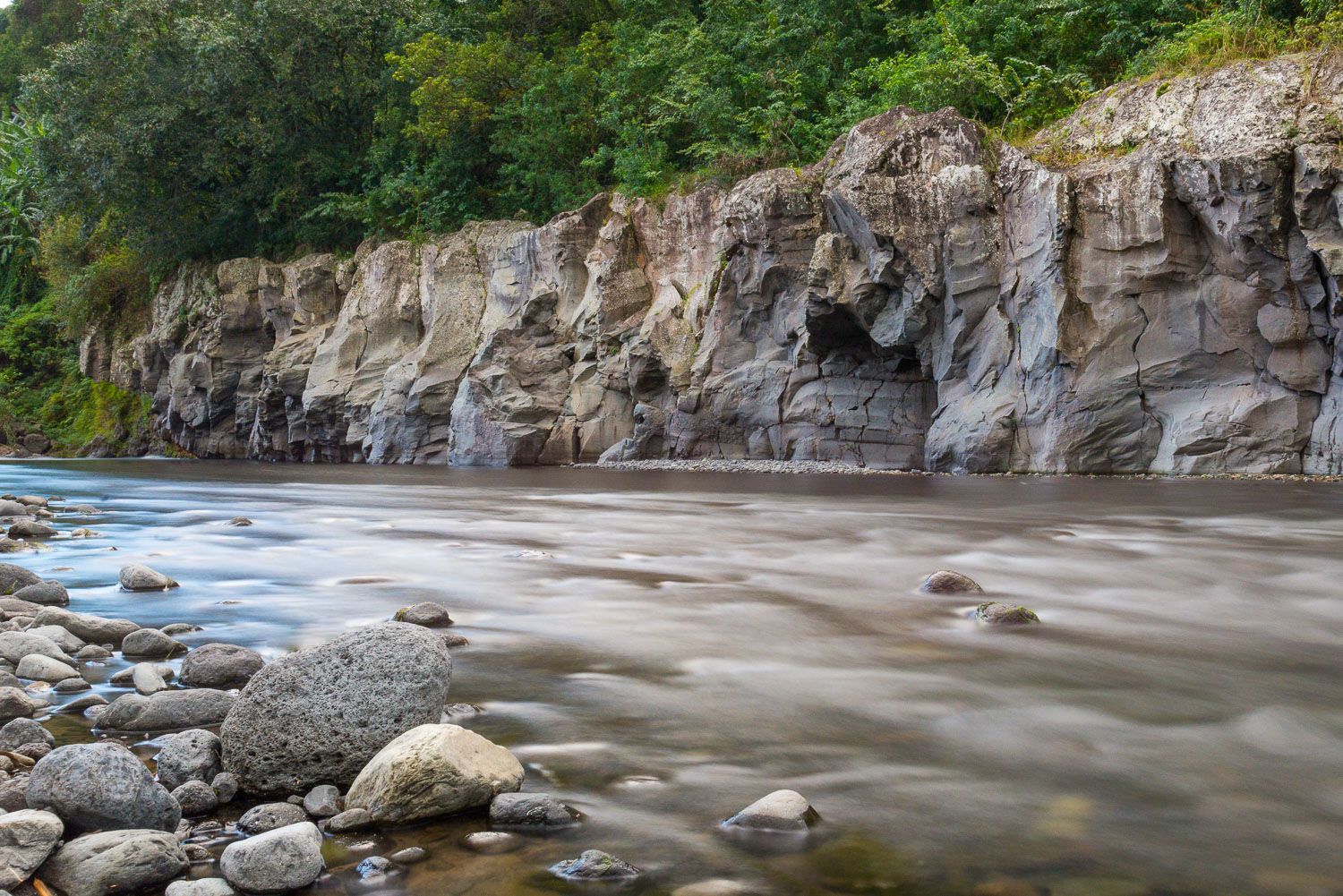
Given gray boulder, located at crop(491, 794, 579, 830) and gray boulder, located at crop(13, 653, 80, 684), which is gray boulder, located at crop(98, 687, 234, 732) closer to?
gray boulder, located at crop(13, 653, 80, 684)

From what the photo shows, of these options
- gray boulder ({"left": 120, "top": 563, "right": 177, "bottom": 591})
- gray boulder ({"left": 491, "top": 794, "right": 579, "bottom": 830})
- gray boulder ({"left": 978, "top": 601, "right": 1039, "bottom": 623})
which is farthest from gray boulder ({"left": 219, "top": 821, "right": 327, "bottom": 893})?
gray boulder ({"left": 120, "top": 563, "right": 177, "bottom": 591})

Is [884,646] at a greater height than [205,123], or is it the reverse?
[205,123]

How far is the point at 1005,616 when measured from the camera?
5957 millimetres

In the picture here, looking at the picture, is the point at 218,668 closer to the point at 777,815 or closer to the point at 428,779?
the point at 428,779

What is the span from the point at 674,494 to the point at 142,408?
34824 mm

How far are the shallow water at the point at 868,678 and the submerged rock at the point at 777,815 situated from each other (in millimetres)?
76

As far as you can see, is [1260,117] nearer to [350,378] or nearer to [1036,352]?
[1036,352]

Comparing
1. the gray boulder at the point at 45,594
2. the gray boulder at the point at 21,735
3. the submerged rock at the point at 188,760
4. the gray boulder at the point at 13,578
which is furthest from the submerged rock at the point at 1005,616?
the gray boulder at the point at 13,578

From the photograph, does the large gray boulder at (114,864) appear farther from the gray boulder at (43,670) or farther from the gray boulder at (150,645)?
the gray boulder at (150,645)

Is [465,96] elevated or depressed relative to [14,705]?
elevated

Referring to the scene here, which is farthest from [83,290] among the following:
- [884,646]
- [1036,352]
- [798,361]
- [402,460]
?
[884,646]

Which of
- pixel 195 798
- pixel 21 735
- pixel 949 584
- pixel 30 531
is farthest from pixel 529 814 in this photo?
pixel 30 531

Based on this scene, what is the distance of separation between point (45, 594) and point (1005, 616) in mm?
5872

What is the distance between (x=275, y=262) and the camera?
124 feet
